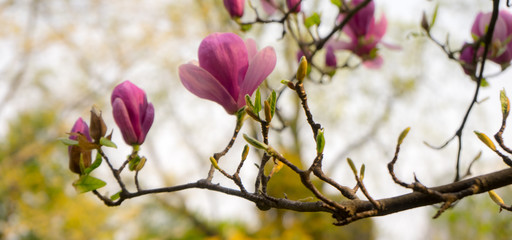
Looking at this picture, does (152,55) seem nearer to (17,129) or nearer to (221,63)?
(17,129)

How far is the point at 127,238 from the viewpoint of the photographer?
449 centimetres

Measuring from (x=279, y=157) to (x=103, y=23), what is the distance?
389 centimetres

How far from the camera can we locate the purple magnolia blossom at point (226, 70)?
1.04ft

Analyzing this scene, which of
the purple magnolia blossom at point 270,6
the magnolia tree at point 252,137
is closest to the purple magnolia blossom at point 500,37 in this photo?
the magnolia tree at point 252,137

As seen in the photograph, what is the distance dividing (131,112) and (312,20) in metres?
0.25

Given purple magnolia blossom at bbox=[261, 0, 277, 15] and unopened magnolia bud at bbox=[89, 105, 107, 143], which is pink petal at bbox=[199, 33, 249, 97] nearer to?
unopened magnolia bud at bbox=[89, 105, 107, 143]

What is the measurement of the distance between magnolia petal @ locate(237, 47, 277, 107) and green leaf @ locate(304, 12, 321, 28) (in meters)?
0.20

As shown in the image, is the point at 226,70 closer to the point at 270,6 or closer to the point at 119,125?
the point at 119,125

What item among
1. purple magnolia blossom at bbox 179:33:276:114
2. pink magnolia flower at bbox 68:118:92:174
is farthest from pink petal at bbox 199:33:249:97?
pink magnolia flower at bbox 68:118:92:174

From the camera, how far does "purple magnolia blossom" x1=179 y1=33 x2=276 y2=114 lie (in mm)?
317

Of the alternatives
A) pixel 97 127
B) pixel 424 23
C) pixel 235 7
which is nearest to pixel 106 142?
pixel 97 127

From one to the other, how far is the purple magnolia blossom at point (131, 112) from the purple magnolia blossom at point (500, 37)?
34 cm

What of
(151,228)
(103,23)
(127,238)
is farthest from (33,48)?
(151,228)

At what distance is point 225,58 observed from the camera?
12.6 inches
